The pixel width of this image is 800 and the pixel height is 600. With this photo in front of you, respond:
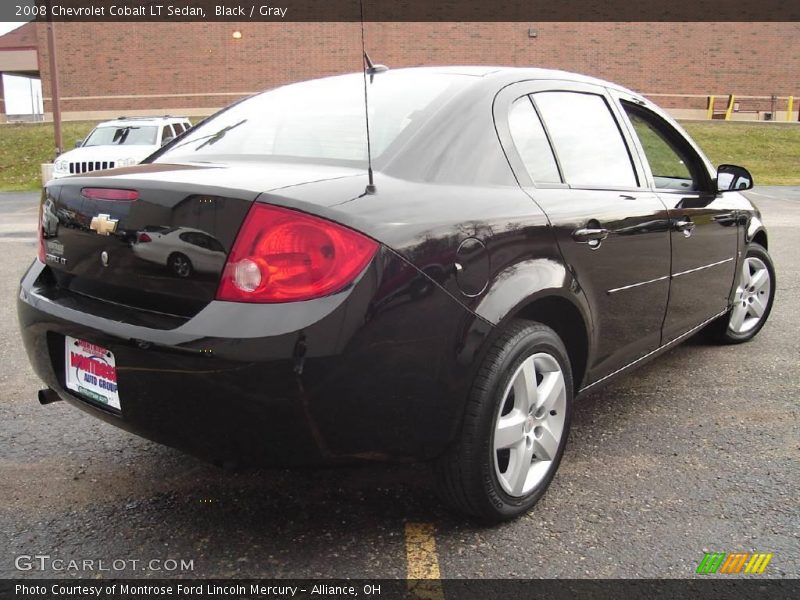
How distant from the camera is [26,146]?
26250mm

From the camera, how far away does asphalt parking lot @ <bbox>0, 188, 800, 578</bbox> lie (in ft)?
7.39

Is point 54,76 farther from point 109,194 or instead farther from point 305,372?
point 305,372

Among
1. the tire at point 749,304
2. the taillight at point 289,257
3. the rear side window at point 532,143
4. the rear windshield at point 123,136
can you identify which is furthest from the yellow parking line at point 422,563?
the rear windshield at point 123,136

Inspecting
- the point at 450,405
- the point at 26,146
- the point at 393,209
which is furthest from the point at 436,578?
the point at 26,146

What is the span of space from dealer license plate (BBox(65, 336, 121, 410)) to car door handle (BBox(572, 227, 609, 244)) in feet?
5.50

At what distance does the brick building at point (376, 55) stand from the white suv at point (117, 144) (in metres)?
19.5

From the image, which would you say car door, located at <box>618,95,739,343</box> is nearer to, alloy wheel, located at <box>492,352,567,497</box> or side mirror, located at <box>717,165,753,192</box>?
side mirror, located at <box>717,165,753,192</box>

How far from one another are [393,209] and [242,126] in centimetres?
114

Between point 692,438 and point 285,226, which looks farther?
point 692,438

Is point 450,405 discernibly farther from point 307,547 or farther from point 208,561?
point 208,561

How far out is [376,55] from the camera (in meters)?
33.9
